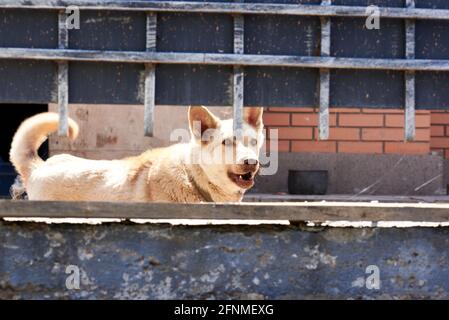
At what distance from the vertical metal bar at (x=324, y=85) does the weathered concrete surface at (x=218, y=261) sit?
0.49 metres

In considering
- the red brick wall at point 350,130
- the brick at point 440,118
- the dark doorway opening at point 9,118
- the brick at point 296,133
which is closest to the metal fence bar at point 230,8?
the red brick wall at point 350,130

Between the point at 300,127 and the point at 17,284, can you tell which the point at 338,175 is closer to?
the point at 300,127

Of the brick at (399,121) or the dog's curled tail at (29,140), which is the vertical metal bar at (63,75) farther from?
the brick at (399,121)

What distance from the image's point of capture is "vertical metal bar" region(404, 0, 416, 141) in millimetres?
3906

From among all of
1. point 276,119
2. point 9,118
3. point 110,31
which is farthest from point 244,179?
point 9,118

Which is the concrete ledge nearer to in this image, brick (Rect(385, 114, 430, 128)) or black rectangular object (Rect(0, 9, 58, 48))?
black rectangular object (Rect(0, 9, 58, 48))

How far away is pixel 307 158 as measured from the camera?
9.85 metres

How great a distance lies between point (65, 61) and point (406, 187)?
22.5 feet

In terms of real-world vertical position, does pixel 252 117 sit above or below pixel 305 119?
below

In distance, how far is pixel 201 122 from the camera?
5.50m

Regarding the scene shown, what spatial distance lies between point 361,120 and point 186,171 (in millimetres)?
4745

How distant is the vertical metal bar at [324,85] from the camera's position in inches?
152

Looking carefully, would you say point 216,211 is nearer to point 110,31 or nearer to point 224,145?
point 110,31

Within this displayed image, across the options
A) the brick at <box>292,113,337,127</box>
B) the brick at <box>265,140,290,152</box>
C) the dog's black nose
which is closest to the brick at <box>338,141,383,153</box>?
the brick at <box>292,113,337,127</box>
